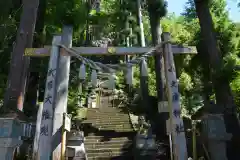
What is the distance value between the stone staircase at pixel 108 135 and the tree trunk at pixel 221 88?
322 cm

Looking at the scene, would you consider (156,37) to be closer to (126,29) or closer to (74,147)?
(126,29)

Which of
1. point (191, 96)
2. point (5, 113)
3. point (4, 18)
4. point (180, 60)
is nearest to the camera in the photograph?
point (5, 113)

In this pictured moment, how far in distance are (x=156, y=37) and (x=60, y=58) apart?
6107 mm

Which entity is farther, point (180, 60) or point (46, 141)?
point (180, 60)

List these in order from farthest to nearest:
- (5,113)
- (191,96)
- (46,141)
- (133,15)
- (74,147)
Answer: (133,15) < (191,96) < (74,147) < (5,113) < (46,141)

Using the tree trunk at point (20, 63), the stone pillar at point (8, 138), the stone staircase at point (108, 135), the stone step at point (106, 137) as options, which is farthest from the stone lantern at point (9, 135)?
the stone step at point (106, 137)

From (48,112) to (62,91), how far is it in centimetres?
85

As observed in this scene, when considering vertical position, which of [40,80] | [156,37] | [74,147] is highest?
[156,37]

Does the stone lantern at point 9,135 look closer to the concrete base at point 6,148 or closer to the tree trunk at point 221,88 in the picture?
the concrete base at point 6,148

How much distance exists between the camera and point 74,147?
23.3 ft

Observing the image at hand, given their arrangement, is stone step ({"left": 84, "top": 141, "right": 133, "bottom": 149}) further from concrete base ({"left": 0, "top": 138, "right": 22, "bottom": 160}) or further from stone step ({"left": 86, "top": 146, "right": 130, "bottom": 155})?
concrete base ({"left": 0, "top": 138, "right": 22, "bottom": 160})

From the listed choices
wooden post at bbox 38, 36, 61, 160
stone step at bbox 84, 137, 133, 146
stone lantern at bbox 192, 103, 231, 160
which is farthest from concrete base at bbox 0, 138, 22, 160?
stone lantern at bbox 192, 103, 231, 160

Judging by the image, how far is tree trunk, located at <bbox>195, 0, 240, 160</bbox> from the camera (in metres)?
6.82

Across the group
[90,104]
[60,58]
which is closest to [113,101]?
[90,104]
